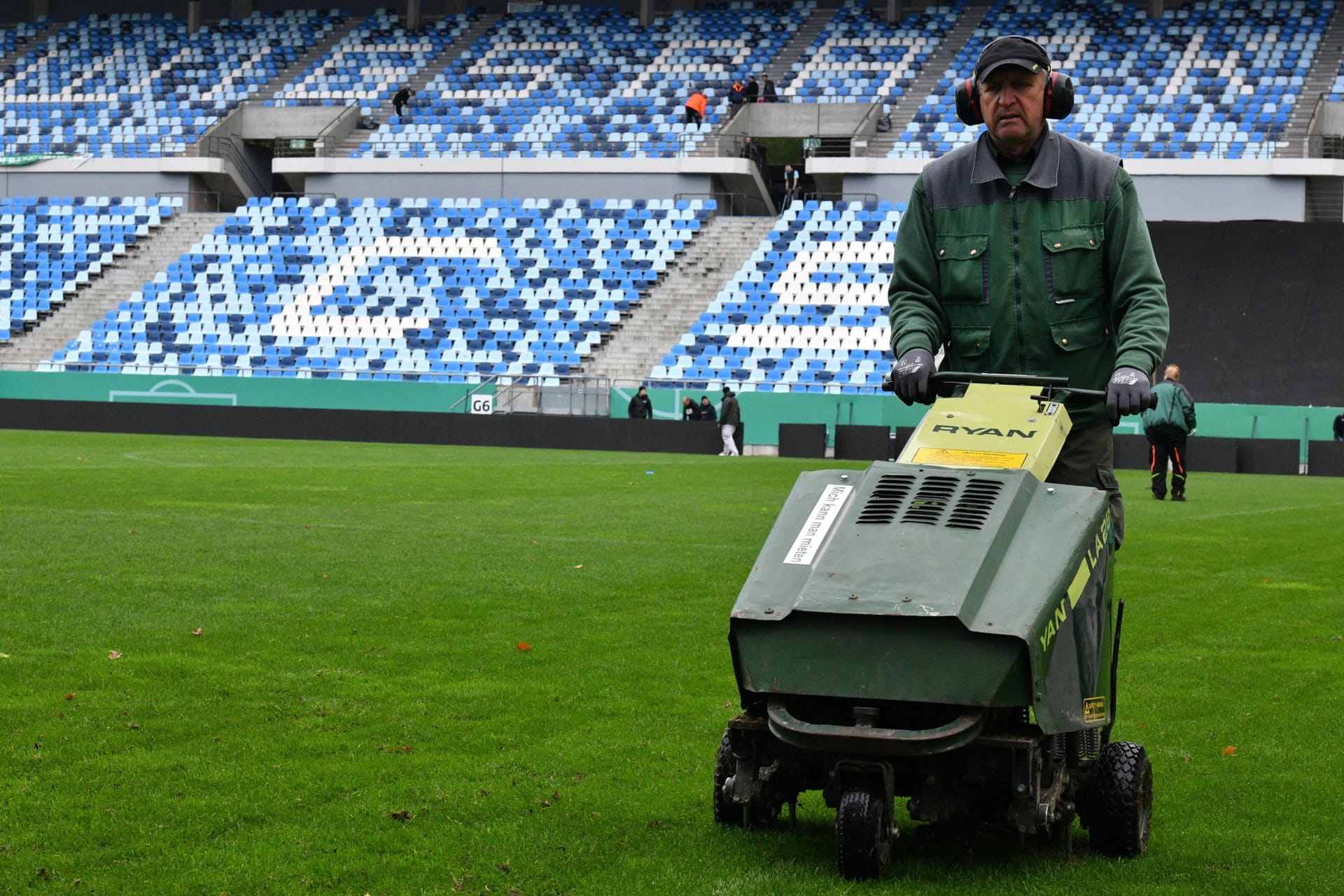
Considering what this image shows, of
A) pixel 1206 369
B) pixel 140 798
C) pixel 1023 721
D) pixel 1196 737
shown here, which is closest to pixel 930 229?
pixel 1023 721

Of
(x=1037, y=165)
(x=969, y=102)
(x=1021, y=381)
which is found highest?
(x=969, y=102)

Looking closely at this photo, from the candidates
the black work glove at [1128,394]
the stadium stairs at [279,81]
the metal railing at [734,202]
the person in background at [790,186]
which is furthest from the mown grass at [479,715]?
the stadium stairs at [279,81]

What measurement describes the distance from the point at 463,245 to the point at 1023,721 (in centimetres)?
3924

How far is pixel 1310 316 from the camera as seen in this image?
36.6 meters

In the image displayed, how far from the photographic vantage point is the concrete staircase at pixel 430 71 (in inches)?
1874

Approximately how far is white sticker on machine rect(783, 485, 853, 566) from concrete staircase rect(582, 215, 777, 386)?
31.8 m

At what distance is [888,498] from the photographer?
419 centimetres

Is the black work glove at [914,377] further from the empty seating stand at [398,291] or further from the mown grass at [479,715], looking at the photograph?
the empty seating stand at [398,291]

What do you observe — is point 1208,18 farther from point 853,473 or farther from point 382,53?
point 853,473

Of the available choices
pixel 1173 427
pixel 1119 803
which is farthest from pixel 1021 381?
pixel 1173 427

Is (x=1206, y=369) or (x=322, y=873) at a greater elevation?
(x=322, y=873)

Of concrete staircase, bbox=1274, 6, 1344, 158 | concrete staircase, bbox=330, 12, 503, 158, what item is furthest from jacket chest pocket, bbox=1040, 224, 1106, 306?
concrete staircase, bbox=330, 12, 503, 158

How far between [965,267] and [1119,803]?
1.58 m

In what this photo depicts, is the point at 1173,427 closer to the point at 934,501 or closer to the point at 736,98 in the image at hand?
the point at 934,501
